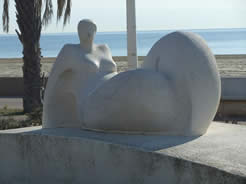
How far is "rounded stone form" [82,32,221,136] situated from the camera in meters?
6.36

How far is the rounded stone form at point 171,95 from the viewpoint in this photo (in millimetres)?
6359

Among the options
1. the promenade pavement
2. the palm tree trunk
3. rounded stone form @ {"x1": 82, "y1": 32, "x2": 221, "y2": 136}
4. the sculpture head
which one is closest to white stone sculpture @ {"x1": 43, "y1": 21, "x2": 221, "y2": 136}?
rounded stone form @ {"x1": 82, "y1": 32, "x2": 221, "y2": 136}

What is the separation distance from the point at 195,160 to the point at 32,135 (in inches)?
103

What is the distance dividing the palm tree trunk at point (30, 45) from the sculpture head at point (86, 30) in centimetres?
686

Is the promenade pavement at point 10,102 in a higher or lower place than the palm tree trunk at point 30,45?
lower

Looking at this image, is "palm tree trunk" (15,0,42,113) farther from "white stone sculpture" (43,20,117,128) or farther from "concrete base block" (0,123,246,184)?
"concrete base block" (0,123,246,184)

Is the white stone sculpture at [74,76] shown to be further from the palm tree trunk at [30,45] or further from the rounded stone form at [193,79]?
the palm tree trunk at [30,45]

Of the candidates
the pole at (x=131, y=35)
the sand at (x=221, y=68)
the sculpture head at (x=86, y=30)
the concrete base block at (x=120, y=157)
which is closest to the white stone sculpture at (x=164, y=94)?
the concrete base block at (x=120, y=157)

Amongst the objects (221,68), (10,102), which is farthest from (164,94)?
(221,68)

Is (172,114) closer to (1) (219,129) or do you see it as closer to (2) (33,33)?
(1) (219,129)

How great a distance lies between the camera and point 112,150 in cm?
607

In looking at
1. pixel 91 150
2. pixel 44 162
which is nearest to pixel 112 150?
pixel 91 150

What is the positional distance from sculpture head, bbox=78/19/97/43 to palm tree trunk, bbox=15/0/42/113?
6861 millimetres

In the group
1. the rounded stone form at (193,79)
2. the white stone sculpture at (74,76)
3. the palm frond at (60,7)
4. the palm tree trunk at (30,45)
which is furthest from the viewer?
the palm frond at (60,7)
